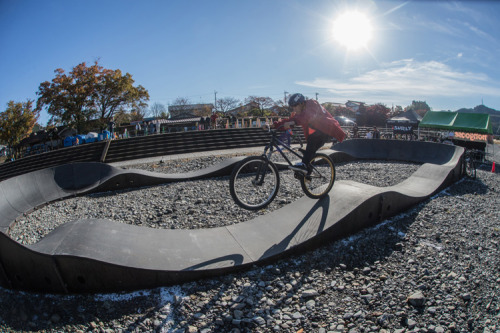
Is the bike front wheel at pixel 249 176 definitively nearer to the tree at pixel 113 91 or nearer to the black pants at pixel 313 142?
the black pants at pixel 313 142

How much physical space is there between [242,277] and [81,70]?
126 ft

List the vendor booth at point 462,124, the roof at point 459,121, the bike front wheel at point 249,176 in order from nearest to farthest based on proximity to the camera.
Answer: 1. the bike front wheel at point 249,176
2. the vendor booth at point 462,124
3. the roof at point 459,121

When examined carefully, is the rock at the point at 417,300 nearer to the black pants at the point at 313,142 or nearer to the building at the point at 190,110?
the black pants at the point at 313,142

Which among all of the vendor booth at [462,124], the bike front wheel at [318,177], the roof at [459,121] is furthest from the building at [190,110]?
the bike front wheel at [318,177]

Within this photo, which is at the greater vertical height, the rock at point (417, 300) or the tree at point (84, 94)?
the tree at point (84, 94)

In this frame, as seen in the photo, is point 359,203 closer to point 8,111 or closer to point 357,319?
point 357,319

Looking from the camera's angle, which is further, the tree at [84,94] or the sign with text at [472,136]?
the tree at [84,94]

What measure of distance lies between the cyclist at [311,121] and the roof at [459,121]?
20.9 metres

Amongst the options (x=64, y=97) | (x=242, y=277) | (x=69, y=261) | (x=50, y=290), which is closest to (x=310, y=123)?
(x=242, y=277)

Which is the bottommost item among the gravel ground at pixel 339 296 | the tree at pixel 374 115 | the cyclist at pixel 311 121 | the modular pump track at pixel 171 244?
the gravel ground at pixel 339 296

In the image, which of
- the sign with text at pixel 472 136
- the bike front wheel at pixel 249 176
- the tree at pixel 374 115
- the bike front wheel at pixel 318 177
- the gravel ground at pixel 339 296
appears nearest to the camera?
the gravel ground at pixel 339 296

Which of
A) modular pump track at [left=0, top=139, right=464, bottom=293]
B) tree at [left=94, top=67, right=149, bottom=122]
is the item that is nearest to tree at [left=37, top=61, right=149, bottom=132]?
tree at [left=94, top=67, right=149, bottom=122]

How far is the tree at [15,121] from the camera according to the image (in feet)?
107

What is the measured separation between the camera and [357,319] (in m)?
2.79
